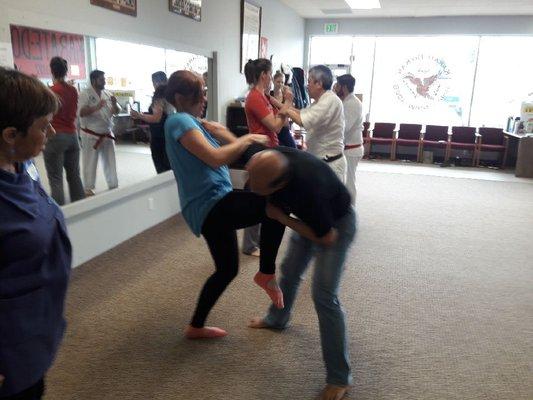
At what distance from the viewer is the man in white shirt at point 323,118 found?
2.84 meters

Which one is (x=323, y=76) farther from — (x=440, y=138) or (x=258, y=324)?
(x=440, y=138)

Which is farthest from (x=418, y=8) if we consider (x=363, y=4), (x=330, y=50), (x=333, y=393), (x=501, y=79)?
(x=333, y=393)

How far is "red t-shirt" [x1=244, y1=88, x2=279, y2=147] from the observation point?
285 cm

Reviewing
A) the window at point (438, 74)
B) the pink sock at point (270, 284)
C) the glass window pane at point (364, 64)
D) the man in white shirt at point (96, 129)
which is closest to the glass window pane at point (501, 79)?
the window at point (438, 74)

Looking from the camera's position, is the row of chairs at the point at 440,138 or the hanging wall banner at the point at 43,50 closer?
the hanging wall banner at the point at 43,50

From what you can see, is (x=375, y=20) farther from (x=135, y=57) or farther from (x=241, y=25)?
(x=135, y=57)

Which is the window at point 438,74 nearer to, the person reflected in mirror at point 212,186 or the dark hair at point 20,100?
the person reflected in mirror at point 212,186

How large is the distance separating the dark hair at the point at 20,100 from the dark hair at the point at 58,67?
2.17m

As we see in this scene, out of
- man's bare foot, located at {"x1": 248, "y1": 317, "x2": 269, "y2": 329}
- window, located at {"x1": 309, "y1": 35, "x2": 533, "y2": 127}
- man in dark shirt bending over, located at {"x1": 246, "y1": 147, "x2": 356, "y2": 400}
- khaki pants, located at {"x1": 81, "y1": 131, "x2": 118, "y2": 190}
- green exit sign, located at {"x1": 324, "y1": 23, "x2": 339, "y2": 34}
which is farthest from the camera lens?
green exit sign, located at {"x1": 324, "y1": 23, "x2": 339, "y2": 34}

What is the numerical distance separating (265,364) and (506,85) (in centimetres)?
874

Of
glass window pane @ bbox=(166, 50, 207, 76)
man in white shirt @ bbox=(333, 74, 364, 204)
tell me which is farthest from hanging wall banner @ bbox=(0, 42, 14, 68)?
man in white shirt @ bbox=(333, 74, 364, 204)

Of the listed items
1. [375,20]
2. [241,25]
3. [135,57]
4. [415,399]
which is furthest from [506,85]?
[415,399]

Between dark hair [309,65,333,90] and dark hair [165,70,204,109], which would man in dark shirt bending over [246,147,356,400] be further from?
dark hair [309,65,333,90]

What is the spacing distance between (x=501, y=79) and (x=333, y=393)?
8.78m
